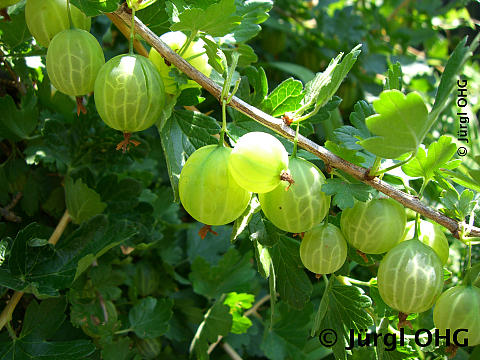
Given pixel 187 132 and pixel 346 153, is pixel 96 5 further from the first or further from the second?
pixel 346 153

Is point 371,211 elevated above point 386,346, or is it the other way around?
point 371,211

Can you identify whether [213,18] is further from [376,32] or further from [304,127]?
[376,32]

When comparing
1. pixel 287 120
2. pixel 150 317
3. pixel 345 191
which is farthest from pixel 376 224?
pixel 150 317

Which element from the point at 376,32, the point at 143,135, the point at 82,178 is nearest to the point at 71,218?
the point at 82,178

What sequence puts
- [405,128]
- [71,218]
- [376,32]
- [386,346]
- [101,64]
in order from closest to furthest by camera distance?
[405,128]
[101,64]
[386,346]
[71,218]
[376,32]

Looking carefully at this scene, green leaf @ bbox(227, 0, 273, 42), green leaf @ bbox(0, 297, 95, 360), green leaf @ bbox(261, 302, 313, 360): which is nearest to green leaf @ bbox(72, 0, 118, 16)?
green leaf @ bbox(227, 0, 273, 42)

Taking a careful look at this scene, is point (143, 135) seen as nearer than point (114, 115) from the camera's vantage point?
No

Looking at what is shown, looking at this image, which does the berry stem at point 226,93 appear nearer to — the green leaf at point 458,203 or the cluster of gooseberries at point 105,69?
the cluster of gooseberries at point 105,69
